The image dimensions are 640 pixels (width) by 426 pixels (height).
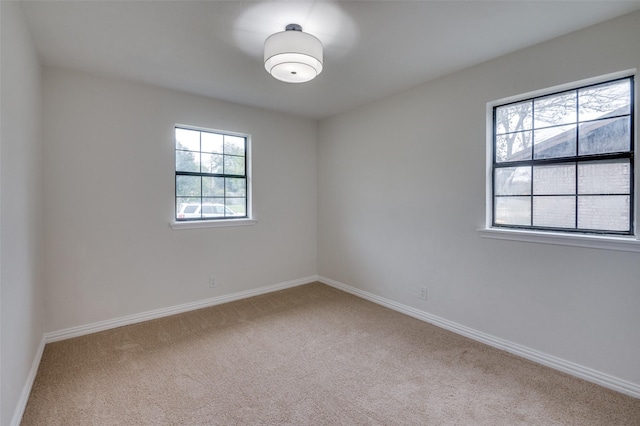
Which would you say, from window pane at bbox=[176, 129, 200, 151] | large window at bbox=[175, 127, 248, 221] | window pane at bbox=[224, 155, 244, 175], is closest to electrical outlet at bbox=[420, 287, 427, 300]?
large window at bbox=[175, 127, 248, 221]

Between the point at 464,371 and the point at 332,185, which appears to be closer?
the point at 464,371

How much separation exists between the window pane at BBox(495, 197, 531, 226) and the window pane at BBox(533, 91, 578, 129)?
62 centimetres

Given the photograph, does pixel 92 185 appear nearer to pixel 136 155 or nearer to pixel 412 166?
pixel 136 155

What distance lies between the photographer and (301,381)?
6.93 ft

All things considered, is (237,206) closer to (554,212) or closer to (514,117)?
(514,117)

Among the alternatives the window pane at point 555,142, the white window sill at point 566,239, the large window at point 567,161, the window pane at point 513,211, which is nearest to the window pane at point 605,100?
the large window at point 567,161

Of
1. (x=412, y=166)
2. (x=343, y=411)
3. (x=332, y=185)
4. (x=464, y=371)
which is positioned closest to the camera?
(x=343, y=411)

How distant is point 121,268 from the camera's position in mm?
2982

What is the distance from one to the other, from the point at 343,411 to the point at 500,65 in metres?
2.93

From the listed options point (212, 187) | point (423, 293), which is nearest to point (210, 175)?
point (212, 187)

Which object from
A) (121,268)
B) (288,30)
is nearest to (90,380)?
(121,268)

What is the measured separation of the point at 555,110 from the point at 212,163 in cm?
342

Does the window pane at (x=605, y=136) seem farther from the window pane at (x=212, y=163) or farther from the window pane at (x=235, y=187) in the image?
the window pane at (x=212, y=163)

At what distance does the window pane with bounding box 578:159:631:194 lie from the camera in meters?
2.02
